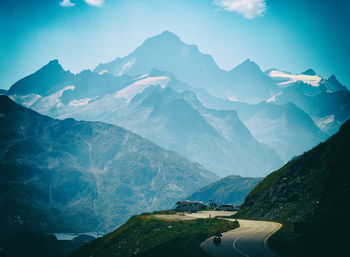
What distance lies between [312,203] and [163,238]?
29.5m

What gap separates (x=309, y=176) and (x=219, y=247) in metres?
40.6

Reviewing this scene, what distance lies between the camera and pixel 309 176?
2881 inches

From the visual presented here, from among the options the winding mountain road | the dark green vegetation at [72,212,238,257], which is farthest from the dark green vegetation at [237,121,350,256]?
the dark green vegetation at [72,212,238,257]

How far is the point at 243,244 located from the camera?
1681 inches

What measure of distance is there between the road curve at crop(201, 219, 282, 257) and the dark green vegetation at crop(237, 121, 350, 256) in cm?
197

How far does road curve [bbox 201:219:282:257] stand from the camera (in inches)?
1485

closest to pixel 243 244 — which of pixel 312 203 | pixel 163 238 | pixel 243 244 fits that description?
pixel 243 244

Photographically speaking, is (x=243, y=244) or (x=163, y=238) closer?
(x=243, y=244)

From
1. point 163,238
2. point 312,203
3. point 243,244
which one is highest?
point 312,203

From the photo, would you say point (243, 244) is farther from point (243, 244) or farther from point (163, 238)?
point (163, 238)

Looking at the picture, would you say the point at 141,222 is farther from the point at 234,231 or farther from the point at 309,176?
the point at 309,176

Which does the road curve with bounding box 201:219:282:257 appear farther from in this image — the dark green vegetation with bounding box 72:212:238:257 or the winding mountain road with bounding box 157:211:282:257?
the dark green vegetation with bounding box 72:212:238:257

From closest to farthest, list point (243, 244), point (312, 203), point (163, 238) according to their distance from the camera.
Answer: point (243, 244) → point (163, 238) → point (312, 203)

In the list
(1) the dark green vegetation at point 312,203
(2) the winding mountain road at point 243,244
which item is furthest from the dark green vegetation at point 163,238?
(1) the dark green vegetation at point 312,203
